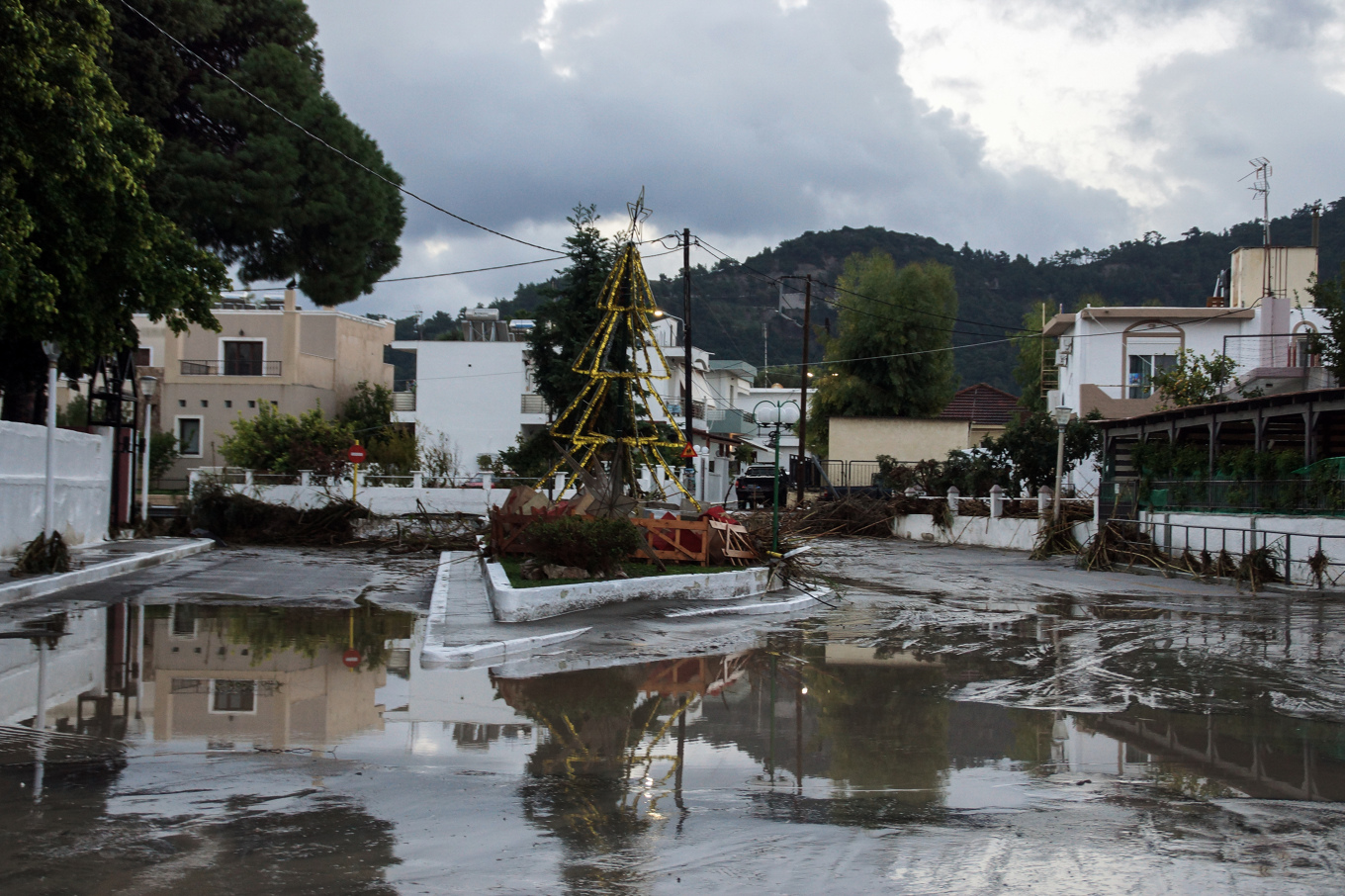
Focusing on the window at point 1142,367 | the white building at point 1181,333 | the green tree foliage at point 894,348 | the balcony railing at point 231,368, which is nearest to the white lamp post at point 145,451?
the balcony railing at point 231,368

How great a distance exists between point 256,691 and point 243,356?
50081mm

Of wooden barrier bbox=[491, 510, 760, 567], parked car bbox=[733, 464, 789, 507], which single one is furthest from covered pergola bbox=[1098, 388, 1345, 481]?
parked car bbox=[733, 464, 789, 507]

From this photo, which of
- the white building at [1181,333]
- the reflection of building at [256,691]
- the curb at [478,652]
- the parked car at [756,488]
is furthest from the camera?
the parked car at [756,488]

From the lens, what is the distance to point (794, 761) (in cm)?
734

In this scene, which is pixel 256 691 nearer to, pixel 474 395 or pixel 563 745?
pixel 563 745

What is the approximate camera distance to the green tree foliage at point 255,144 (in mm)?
27188

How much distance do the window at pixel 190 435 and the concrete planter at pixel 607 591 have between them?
42.0 meters

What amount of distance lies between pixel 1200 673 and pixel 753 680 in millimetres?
4515

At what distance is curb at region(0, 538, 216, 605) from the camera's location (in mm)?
14695

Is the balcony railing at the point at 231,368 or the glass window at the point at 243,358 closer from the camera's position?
the balcony railing at the point at 231,368

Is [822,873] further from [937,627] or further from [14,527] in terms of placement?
[14,527]

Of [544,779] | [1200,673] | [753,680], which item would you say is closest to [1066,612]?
[1200,673]

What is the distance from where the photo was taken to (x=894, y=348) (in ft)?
197

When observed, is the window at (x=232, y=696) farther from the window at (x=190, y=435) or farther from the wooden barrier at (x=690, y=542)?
the window at (x=190, y=435)
